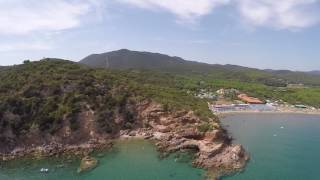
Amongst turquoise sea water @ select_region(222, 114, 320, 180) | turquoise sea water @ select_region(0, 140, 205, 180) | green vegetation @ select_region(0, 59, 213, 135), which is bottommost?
turquoise sea water @ select_region(0, 140, 205, 180)

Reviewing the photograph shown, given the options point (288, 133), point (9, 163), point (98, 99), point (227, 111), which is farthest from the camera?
point (227, 111)

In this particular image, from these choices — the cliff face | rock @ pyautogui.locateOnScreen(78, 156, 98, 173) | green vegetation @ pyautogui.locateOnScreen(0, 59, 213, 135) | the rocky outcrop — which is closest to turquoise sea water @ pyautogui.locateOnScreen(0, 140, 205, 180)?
rock @ pyautogui.locateOnScreen(78, 156, 98, 173)

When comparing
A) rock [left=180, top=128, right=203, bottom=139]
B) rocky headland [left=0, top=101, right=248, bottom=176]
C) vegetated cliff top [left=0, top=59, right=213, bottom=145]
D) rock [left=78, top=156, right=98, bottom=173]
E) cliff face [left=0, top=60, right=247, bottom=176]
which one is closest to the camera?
rock [left=78, top=156, right=98, bottom=173]

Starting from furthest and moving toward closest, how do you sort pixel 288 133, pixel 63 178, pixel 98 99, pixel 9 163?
pixel 288 133
pixel 98 99
pixel 9 163
pixel 63 178

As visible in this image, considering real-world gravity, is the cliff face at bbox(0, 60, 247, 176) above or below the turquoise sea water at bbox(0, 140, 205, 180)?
above

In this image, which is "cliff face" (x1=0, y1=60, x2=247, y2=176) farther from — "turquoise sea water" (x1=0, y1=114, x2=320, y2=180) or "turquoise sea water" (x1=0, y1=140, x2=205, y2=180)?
"turquoise sea water" (x1=0, y1=140, x2=205, y2=180)

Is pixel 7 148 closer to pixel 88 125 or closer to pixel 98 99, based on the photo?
pixel 88 125

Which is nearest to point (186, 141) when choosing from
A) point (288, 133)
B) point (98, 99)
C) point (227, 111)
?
point (98, 99)

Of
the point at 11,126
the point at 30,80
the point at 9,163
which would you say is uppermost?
the point at 30,80
